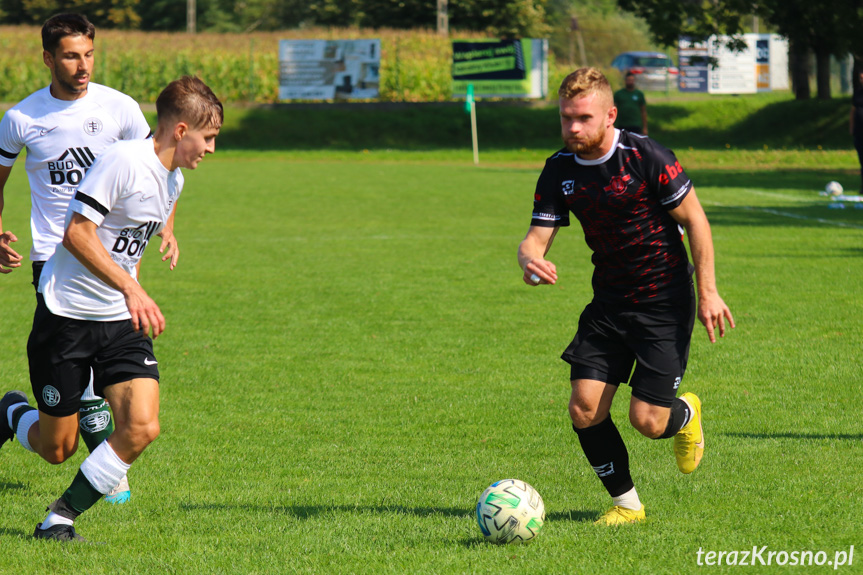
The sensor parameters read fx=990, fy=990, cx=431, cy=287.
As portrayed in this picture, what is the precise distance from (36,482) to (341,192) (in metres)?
18.9

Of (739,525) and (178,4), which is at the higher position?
(178,4)

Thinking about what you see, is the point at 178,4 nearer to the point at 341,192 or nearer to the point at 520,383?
the point at 341,192

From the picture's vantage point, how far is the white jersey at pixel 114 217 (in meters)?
4.20

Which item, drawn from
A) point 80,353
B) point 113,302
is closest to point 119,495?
point 80,353

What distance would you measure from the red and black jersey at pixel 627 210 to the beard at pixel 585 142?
126 millimetres

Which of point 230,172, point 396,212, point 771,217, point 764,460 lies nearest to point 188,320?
point 764,460

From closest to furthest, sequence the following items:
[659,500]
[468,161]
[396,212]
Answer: [659,500], [396,212], [468,161]

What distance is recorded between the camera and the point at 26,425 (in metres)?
5.15

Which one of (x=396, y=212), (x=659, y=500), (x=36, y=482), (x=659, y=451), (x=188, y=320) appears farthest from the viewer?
(x=396, y=212)

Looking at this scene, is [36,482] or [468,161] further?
[468,161]

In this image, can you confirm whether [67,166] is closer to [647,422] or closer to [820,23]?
[647,422]

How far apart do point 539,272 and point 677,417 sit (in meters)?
1.17

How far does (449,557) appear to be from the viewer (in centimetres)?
434

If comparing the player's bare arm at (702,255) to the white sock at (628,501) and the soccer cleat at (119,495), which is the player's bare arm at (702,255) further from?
the soccer cleat at (119,495)
